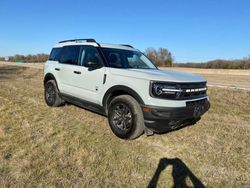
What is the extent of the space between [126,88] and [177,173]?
1838 mm

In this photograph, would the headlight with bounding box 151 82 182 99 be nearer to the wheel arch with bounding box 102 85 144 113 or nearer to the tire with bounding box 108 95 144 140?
the wheel arch with bounding box 102 85 144 113

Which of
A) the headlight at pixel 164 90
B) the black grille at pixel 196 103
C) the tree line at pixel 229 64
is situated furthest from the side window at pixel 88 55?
the tree line at pixel 229 64

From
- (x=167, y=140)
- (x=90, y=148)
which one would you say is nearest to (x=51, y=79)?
(x=90, y=148)

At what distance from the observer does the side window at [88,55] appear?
534 cm

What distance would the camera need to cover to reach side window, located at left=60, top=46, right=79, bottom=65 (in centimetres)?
611

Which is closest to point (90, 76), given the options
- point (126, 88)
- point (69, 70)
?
point (69, 70)

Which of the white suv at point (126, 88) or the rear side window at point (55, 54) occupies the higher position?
the rear side window at point (55, 54)

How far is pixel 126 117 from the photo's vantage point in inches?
181

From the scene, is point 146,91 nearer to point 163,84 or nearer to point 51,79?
point 163,84

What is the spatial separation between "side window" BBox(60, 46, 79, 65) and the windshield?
3.32 feet

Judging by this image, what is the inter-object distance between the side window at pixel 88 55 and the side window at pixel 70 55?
23 cm

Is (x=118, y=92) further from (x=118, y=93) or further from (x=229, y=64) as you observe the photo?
(x=229, y=64)

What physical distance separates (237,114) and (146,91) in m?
4.22

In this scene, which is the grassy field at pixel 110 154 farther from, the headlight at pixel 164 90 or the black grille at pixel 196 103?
the headlight at pixel 164 90
